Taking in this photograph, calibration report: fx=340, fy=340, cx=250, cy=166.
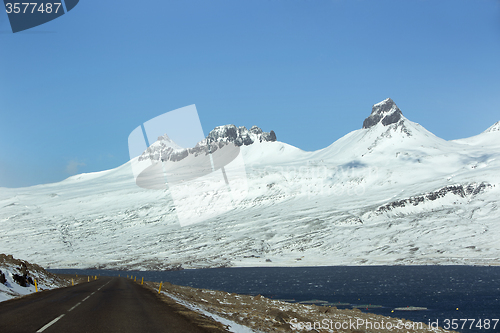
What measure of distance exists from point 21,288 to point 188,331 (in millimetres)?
24552

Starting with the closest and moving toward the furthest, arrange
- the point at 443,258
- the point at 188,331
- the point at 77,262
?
the point at 188,331 → the point at 443,258 → the point at 77,262

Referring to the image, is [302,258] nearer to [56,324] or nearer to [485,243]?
[485,243]

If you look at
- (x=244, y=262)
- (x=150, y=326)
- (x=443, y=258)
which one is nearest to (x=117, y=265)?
(x=244, y=262)

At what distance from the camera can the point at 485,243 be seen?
17550cm

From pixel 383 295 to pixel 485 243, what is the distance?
13439 centimetres

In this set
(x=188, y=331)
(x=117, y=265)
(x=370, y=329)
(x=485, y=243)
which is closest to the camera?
(x=188, y=331)

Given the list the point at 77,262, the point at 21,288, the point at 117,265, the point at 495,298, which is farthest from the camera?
the point at 77,262

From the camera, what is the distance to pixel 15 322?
48.3ft

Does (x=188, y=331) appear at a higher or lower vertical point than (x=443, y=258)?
higher

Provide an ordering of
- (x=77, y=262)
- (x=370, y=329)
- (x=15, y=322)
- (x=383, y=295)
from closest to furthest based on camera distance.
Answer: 1. (x=15, y=322)
2. (x=370, y=329)
3. (x=383, y=295)
4. (x=77, y=262)

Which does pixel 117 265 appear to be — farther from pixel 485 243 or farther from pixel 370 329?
pixel 485 243

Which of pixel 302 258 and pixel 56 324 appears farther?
pixel 302 258

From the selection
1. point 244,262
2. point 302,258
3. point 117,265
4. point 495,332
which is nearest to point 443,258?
point 302,258

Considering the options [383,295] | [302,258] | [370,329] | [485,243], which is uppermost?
[370,329]
